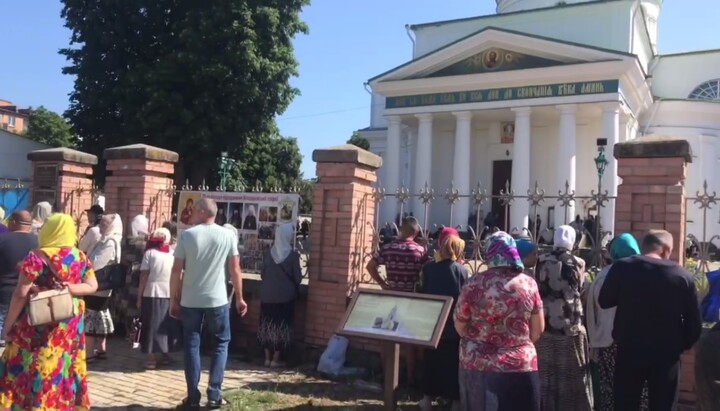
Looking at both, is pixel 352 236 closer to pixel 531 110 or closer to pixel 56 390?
pixel 56 390

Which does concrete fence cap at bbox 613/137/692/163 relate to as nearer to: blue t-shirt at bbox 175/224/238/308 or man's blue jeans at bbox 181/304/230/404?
blue t-shirt at bbox 175/224/238/308

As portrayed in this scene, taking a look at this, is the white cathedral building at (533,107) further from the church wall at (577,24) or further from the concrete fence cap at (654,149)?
the concrete fence cap at (654,149)

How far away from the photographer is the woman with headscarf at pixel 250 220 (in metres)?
7.45

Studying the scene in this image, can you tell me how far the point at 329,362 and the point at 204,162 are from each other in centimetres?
1748

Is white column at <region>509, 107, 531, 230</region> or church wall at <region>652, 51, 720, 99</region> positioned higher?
church wall at <region>652, 51, 720, 99</region>

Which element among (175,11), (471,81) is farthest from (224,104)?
(471,81)

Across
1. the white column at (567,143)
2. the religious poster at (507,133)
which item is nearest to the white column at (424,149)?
the religious poster at (507,133)

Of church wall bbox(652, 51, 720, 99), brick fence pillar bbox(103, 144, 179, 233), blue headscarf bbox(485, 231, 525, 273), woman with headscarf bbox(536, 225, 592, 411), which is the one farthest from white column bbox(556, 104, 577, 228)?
blue headscarf bbox(485, 231, 525, 273)

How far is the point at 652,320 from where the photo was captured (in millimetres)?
4055

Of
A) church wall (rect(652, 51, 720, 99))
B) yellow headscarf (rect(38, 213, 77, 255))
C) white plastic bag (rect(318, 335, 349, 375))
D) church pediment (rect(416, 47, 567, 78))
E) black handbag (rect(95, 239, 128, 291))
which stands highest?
church wall (rect(652, 51, 720, 99))

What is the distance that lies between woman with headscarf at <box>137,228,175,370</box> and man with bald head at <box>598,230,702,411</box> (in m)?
4.19

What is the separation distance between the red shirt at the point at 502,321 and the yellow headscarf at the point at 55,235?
8.66 ft

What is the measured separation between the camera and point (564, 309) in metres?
4.66

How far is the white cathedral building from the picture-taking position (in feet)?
70.4
